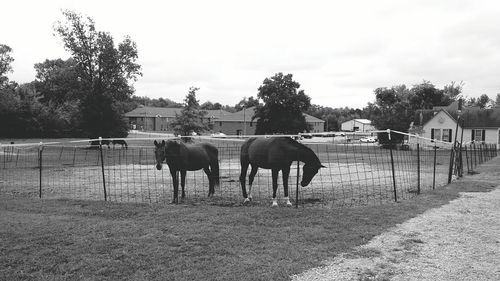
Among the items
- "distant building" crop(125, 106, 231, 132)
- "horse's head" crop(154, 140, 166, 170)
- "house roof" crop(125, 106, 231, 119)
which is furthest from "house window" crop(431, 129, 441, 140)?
"distant building" crop(125, 106, 231, 132)

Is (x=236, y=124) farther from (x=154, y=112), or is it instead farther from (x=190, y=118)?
(x=190, y=118)

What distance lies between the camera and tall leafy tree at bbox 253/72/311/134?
212 feet

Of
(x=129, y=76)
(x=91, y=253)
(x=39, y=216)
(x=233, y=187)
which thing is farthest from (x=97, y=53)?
(x=91, y=253)

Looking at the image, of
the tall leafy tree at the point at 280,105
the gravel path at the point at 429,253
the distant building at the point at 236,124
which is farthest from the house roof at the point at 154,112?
the gravel path at the point at 429,253

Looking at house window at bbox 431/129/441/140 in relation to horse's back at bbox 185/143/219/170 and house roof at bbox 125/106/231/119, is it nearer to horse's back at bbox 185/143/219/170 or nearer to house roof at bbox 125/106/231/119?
horse's back at bbox 185/143/219/170

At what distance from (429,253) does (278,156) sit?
4.69 meters

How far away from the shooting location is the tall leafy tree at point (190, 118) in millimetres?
54531

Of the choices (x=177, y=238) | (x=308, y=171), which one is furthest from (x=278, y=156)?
(x=177, y=238)

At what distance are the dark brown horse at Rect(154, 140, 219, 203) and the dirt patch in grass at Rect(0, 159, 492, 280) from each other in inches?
39.2

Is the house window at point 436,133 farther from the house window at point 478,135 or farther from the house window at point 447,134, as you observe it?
the house window at point 478,135

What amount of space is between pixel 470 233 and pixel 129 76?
4957cm

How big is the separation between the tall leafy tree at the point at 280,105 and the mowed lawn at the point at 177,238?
54121mm

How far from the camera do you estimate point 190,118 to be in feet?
180

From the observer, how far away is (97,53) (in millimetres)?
50156
